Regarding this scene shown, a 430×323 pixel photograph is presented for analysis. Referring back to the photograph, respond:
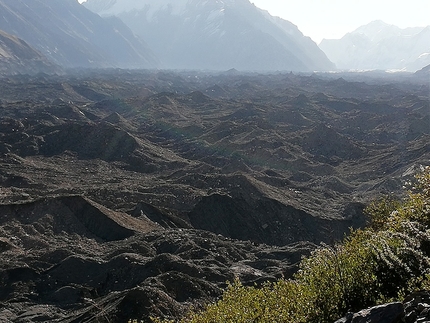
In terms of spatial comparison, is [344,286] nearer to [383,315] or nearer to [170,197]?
[383,315]

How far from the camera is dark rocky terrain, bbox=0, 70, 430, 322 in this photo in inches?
1154

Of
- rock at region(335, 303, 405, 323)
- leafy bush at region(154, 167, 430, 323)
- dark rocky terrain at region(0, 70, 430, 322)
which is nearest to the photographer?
rock at region(335, 303, 405, 323)

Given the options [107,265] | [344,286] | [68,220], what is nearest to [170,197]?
[68,220]

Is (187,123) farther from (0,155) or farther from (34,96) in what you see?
(34,96)

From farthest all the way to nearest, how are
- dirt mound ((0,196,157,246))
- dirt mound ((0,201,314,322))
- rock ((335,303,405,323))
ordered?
dirt mound ((0,196,157,246)) < dirt mound ((0,201,314,322)) < rock ((335,303,405,323))

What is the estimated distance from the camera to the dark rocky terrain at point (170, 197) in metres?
29.3

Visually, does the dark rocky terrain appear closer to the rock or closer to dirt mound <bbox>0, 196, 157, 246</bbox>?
dirt mound <bbox>0, 196, 157, 246</bbox>

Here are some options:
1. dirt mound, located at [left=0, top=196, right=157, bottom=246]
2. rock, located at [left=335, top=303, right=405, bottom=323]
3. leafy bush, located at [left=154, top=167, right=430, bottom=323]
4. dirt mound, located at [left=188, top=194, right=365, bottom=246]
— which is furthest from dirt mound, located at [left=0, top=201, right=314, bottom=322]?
rock, located at [left=335, top=303, right=405, bottom=323]

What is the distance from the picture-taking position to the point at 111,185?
173ft

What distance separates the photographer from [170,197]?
49.8 m

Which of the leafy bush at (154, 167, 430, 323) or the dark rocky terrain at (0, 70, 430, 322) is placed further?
the dark rocky terrain at (0, 70, 430, 322)

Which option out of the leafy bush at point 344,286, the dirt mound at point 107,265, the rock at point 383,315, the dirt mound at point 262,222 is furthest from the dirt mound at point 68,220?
the rock at point 383,315

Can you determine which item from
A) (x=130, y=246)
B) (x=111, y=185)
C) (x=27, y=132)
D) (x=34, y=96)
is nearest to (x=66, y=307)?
(x=130, y=246)

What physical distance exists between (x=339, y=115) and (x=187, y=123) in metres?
41.3
